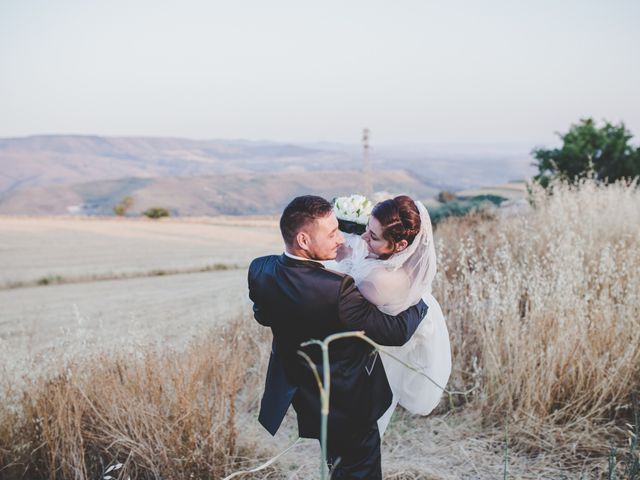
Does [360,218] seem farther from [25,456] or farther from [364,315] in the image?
[25,456]

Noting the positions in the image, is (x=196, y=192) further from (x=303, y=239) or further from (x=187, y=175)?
(x=303, y=239)

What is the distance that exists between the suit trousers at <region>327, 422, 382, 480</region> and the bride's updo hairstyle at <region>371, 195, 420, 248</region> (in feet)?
2.93

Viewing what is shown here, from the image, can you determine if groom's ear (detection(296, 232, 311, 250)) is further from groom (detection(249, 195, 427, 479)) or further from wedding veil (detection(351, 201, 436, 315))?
wedding veil (detection(351, 201, 436, 315))

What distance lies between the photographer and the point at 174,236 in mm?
25500

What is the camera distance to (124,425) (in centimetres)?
335

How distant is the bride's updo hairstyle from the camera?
7.76 ft

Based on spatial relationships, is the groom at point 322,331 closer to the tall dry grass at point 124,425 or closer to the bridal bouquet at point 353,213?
the bridal bouquet at point 353,213

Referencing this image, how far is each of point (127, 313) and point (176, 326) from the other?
6.63 feet

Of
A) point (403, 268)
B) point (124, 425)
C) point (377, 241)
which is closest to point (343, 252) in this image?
point (377, 241)

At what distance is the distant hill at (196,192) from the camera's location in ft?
301

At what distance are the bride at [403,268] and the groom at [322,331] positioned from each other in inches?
3.5

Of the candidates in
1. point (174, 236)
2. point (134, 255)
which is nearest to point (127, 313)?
point (134, 255)

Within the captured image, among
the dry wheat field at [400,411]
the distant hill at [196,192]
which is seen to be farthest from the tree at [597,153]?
the distant hill at [196,192]

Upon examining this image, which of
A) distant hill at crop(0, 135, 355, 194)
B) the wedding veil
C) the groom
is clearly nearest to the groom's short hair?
the groom
